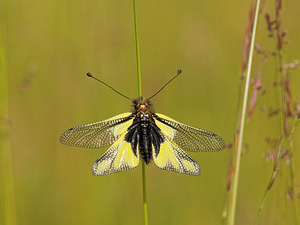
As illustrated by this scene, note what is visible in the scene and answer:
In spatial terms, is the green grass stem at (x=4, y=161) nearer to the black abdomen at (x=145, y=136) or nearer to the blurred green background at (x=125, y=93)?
the blurred green background at (x=125, y=93)

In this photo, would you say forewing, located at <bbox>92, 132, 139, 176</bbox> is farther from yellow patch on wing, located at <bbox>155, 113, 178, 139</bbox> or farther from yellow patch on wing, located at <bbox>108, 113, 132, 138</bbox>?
yellow patch on wing, located at <bbox>155, 113, 178, 139</bbox>

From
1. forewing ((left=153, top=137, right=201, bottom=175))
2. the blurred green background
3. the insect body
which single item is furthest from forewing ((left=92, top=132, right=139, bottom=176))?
the blurred green background

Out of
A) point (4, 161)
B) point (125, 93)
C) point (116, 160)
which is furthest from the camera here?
point (125, 93)

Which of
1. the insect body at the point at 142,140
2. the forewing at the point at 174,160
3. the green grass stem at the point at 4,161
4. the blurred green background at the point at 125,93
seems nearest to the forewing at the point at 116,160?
the insect body at the point at 142,140

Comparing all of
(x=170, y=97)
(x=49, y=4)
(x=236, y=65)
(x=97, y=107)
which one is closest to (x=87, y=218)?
(x=97, y=107)

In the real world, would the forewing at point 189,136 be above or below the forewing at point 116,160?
above

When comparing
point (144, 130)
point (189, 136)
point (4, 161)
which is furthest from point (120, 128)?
point (4, 161)

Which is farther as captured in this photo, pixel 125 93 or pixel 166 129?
pixel 125 93

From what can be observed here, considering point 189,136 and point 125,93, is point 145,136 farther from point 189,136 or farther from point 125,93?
point 125,93
